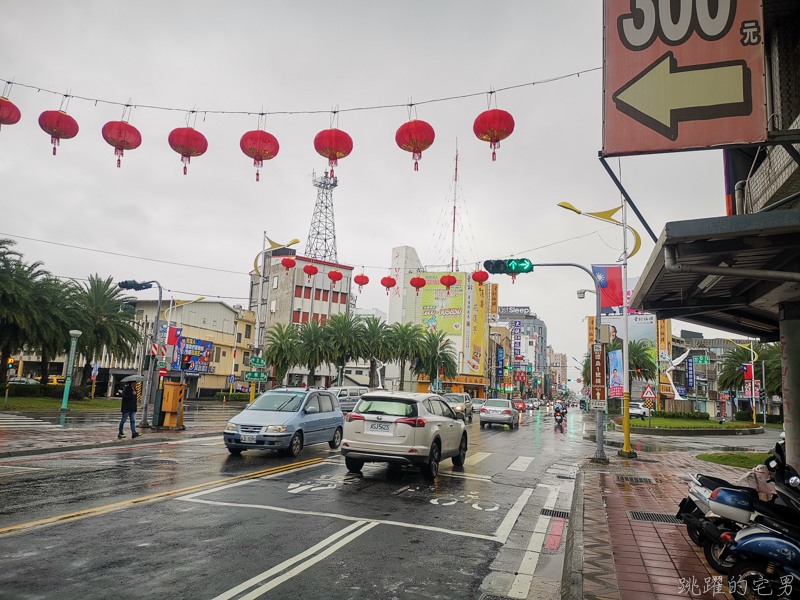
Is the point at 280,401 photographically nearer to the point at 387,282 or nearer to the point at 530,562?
the point at 530,562

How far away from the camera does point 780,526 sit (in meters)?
4.90

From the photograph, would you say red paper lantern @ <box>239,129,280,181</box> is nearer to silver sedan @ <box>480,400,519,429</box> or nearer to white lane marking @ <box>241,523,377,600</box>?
white lane marking @ <box>241,523,377,600</box>

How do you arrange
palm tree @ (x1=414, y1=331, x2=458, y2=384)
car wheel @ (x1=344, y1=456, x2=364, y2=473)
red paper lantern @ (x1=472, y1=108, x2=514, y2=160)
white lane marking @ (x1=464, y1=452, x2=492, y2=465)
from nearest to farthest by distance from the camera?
red paper lantern @ (x1=472, y1=108, x2=514, y2=160)
car wheel @ (x1=344, y1=456, x2=364, y2=473)
white lane marking @ (x1=464, y1=452, x2=492, y2=465)
palm tree @ (x1=414, y1=331, x2=458, y2=384)

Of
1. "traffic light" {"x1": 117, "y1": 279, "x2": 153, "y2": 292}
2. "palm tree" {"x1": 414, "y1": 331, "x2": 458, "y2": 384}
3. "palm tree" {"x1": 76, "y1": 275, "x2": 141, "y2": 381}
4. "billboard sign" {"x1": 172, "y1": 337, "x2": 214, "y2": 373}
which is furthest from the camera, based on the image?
"palm tree" {"x1": 414, "y1": 331, "x2": 458, "y2": 384}

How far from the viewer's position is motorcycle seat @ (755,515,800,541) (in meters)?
4.79

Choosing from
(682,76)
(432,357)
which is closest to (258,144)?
(682,76)

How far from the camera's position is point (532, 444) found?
21453 millimetres

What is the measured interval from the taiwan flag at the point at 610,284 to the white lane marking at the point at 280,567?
22889 millimetres

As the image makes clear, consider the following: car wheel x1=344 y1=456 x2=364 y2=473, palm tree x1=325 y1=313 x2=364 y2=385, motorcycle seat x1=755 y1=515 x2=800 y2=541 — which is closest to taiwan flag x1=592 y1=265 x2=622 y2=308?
car wheel x1=344 y1=456 x2=364 y2=473

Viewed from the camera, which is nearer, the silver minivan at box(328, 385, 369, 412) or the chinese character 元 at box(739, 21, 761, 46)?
the chinese character 元 at box(739, 21, 761, 46)

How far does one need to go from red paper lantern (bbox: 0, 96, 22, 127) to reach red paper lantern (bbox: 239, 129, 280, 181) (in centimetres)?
424

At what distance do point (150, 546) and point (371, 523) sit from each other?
272cm

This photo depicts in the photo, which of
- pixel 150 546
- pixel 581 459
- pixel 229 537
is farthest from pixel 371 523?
pixel 581 459

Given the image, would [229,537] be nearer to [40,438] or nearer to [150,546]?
[150,546]
